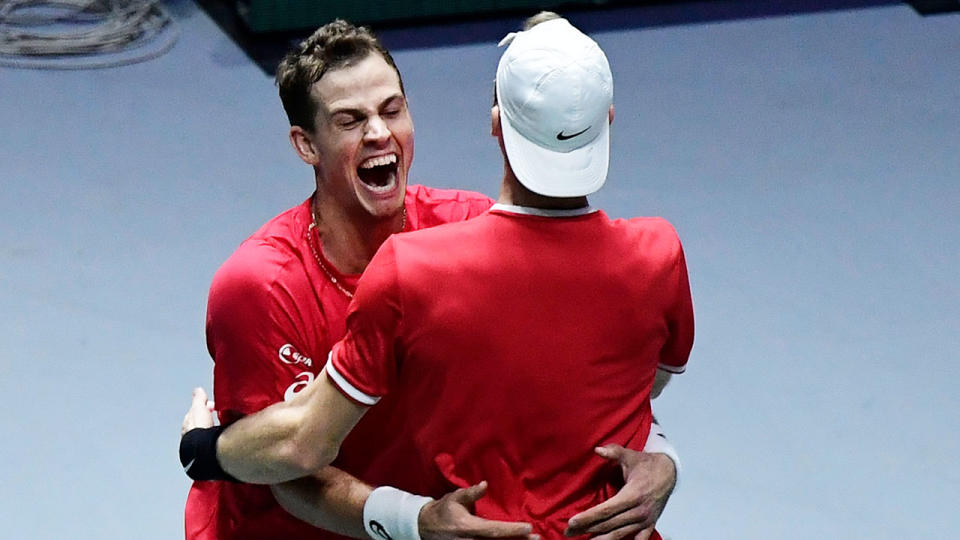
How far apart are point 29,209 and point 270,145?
1080 millimetres

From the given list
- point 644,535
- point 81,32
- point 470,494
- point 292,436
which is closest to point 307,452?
point 292,436

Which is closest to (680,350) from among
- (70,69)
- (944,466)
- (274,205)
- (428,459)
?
(428,459)

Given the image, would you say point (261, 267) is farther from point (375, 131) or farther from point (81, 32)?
point (81, 32)

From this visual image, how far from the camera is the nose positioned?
288cm

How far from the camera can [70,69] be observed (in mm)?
7129

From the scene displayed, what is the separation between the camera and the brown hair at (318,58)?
113 inches

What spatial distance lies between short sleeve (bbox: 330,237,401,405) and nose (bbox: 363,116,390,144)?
23.7 inches

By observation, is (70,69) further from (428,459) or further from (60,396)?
(428,459)

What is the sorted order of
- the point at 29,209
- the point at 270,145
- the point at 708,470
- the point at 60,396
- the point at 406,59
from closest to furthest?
the point at 708,470, the point at 60,396, the point at 29,209, the point at 270,145, the point at 406,59

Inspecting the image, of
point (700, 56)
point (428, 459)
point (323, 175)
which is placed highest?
point (323, 175)

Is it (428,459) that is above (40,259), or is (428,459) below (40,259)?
above

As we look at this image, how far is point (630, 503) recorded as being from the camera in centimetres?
254

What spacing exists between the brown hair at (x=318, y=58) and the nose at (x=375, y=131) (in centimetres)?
11

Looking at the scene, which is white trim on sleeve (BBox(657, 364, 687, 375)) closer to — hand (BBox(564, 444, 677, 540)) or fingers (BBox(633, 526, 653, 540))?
hand (BBox(564, 444, 677, 540))
